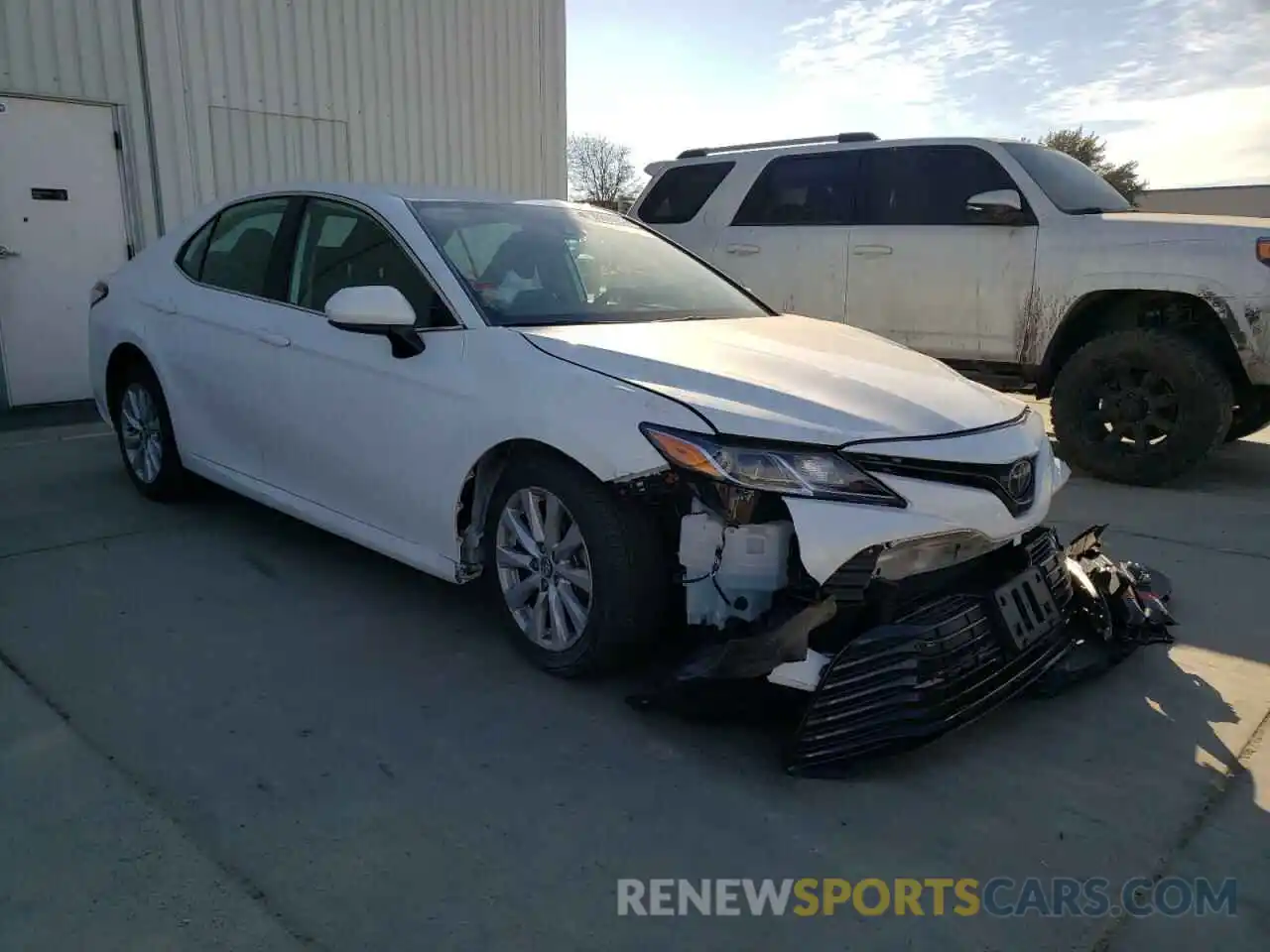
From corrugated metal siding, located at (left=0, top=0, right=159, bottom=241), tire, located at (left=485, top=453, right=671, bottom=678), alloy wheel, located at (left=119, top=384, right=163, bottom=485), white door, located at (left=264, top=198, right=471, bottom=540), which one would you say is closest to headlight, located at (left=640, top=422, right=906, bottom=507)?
tire, located at (left=485, top=453, right=671, bottom=678)

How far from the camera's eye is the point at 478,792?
254cm

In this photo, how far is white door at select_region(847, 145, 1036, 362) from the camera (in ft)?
20.2

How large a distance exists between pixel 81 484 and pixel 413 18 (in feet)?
21.9

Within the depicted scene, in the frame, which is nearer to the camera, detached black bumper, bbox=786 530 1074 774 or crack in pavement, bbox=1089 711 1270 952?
crack in pavement, bbox=1089 711 1270 952

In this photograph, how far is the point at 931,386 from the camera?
3.12m

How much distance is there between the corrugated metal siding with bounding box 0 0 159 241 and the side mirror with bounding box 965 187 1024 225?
6.68 meters

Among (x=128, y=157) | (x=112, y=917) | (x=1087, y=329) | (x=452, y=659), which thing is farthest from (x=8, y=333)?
(x=1087, y=329)

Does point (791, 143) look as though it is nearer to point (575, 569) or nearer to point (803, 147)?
point (803, 147)

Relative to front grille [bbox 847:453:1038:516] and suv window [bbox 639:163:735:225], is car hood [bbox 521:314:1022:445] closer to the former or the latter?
front grille [bbox 847:453:1038:516]

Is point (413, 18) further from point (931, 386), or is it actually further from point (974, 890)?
point (974, 890)

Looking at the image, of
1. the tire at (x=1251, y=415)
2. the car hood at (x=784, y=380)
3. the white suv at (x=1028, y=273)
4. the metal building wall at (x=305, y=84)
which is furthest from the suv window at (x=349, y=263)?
the tire at (x=1251, y=415)

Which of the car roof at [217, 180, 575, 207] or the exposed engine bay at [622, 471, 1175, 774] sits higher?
the car roof at [217, 180, 575, 207]

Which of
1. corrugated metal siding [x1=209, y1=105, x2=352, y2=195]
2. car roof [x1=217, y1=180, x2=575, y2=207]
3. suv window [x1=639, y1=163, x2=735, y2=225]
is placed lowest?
car roof [x1=217, y1=180, x2=575, y2=207]

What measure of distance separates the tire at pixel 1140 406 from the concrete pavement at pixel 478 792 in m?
2.08
